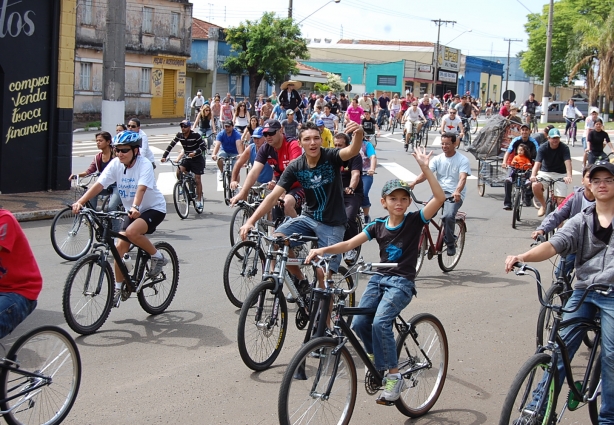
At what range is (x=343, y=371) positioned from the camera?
15.6 feet

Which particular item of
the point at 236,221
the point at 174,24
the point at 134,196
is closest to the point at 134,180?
the point at 134,196

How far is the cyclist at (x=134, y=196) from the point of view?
7402 millimetres

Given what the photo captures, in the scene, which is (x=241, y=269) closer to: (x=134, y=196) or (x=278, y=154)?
(x=134, y=196)

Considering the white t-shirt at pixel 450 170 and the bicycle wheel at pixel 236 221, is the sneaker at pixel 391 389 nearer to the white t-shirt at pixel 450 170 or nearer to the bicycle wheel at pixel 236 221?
the bicycle wheel at pixel 236 221

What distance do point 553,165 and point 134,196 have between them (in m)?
7.86

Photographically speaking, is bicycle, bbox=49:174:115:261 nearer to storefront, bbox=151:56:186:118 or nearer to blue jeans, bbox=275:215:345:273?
blue jeans, bbox=275:215:345:273

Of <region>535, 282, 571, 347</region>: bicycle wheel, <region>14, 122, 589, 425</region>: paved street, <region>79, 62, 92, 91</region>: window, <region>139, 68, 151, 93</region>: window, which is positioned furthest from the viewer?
<region>139, 68, 151, 93</region>: window

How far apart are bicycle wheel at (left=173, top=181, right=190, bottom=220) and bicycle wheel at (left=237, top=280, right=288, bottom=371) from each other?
310 inches

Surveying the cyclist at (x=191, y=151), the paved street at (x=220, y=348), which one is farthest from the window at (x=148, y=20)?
the paved street at (x=220, y=348)

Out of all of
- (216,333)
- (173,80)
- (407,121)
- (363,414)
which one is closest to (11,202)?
(216,333)

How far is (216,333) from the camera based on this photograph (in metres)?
7.26

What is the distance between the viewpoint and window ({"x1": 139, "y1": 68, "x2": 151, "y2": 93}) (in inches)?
1635

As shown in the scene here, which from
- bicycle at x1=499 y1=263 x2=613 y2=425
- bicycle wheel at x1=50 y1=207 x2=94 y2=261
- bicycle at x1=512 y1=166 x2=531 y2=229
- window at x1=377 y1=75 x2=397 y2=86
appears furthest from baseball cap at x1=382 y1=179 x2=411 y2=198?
window at x1=377 y1=75 x2=397 y2=86

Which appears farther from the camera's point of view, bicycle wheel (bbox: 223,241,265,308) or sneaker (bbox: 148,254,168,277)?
bicycle wheel (bbox: 223,241,265,308)
